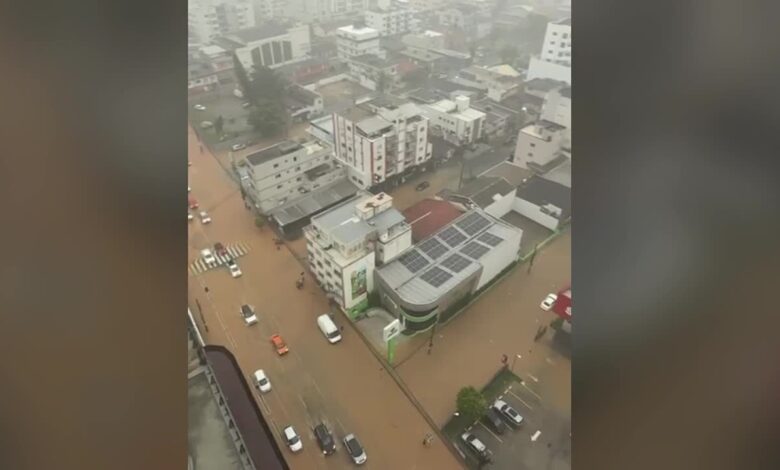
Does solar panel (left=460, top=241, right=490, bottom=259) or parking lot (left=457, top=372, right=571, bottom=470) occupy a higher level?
solar panel (left=460, top=241, right=490, bottom=259)

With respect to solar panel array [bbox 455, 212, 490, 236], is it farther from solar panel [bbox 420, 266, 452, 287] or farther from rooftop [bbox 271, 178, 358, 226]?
rooftop [bbox 271, 178, 358, 226]

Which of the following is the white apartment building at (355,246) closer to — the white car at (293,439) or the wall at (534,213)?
the white car at (293,439)

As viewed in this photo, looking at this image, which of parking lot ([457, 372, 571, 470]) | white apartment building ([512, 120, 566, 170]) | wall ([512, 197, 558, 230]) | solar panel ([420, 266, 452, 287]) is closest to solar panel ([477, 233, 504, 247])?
solar panel ([420, 266, 452, 287])

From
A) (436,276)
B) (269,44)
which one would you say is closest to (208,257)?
(436,276)
